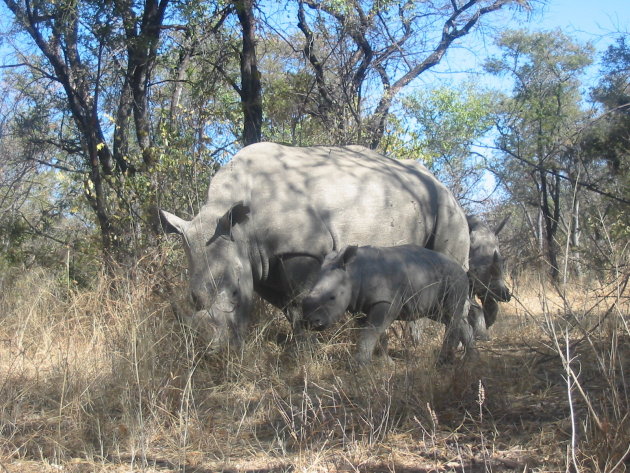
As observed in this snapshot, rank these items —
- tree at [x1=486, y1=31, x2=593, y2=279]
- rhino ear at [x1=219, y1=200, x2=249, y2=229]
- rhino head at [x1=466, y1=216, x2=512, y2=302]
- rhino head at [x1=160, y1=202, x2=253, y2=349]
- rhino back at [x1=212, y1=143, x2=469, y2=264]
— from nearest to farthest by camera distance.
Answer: rhino head at [x1=160, y1=202, x2=253, y2=349]
rhino ear at [x1=219, y1=200, x2=249, y2=229]
rhino back at [x1=212, y1=143, x2=469, y2=264]
rhino head at [x1=466, y1=216, x2=512, y2=302]
tree at [x1=486, y1=31, x2=593, y2=279]

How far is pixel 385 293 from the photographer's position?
16.6 feet

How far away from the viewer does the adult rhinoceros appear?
5395mm

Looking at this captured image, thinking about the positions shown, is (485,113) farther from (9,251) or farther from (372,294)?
(372,294)

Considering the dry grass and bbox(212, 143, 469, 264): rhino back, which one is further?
bbox(212, 143, 469, 264): rhino back

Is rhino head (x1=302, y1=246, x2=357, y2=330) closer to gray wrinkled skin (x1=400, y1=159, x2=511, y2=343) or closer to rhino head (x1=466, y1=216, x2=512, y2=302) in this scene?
gray wrinkled skin (x1=400, y1=159, x2=511, y2=343)

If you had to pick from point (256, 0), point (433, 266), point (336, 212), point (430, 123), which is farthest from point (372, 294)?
point (430, 123)

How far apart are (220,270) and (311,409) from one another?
184 cm

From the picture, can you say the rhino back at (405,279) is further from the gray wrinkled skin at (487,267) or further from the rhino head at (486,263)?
the rhino head at (486,263)

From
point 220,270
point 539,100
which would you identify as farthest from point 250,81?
point 539,100

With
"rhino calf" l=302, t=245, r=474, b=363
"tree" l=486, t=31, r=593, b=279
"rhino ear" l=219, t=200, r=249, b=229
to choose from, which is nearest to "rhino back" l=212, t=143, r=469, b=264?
"rhino ear" l=219, t=200, r=249, b=229

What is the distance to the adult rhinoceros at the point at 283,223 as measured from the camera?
17.7 feet

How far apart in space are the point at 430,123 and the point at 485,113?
2.22m

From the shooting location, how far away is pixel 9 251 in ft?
32.6

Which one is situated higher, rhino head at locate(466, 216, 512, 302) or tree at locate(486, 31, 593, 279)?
tree at locate(486, 31, 593, 279)
